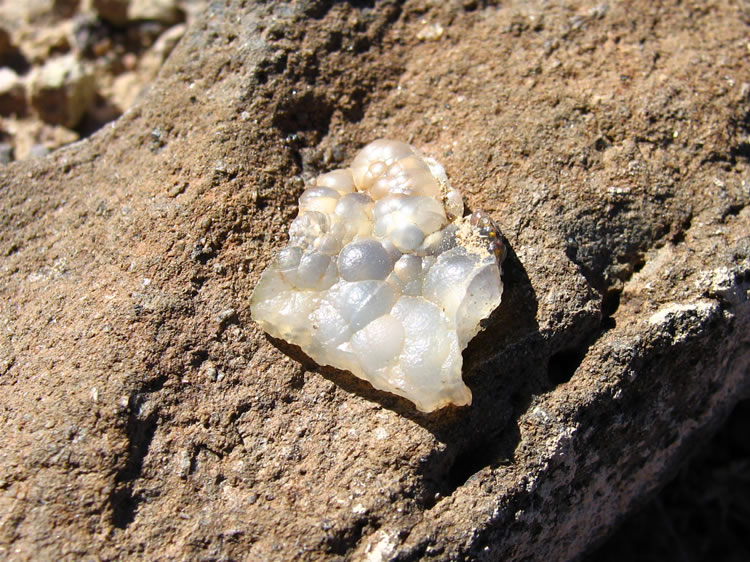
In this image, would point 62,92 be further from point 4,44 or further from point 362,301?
point 362,301

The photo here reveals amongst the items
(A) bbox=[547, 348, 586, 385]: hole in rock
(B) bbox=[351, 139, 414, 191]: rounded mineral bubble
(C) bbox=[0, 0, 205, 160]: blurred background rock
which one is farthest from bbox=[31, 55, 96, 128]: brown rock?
(A) bbox=[547, 348, 586, 385]: hole in rock

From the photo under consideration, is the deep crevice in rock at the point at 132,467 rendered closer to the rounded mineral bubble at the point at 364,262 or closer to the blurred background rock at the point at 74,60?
the rounded mineral bubble at the point at 364,262

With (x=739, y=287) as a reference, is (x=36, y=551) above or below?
above

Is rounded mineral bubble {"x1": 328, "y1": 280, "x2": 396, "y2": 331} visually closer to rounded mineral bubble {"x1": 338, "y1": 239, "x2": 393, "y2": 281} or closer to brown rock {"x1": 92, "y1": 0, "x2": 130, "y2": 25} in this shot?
rounded mineral bubble {"x1": 338, "y1": 239, "x2": 393, "y2": 281}

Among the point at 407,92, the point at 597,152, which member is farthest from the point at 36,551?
the point at 597,152

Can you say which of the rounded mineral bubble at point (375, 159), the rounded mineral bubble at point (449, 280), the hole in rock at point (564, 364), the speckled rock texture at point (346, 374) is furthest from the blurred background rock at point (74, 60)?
the hole in rock at point (564, 364)

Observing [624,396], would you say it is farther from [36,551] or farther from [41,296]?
[41,296]

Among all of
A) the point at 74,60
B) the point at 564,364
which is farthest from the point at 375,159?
the point at 74,60
